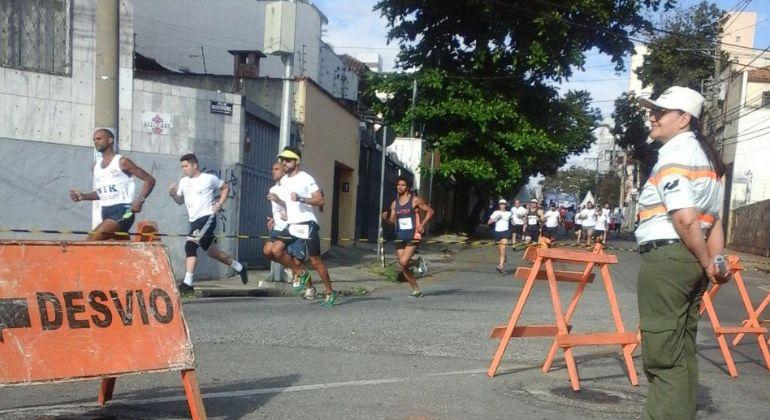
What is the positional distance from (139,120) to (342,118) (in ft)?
28.1

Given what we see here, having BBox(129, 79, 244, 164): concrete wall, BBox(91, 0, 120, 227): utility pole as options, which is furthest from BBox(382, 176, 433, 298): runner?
BBox(91, 0, 120, 227): utility pole

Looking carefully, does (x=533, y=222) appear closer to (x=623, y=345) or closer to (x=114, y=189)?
(x=114, y=189)

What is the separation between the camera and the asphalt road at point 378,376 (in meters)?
4.90

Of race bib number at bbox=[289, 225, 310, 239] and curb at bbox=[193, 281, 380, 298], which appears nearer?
race bib number at bbox=[289, 225, 310, 239]

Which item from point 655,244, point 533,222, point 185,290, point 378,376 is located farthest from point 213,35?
point 655,244

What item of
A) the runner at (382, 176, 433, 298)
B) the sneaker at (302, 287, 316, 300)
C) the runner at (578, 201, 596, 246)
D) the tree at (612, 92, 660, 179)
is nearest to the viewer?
the sneaker at (302, 287, 316, 300)

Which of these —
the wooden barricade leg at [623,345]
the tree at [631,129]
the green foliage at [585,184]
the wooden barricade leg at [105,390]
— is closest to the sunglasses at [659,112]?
the wooden barricade leg at [623,345]

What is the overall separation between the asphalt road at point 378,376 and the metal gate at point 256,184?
15.4 feet

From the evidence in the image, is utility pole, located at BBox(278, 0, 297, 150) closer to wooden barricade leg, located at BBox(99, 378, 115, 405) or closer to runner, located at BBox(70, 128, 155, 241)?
runner, located at BBox(70, 128, 155, 241)

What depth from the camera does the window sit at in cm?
1122

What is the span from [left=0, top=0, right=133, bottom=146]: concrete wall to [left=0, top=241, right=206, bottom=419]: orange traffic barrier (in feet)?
26.2

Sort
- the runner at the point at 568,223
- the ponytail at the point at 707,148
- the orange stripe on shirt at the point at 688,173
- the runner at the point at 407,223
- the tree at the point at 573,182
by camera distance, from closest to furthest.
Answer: the orange stripe on shirt at the point at 688,173, the ponytail at the point at 707,148, the runner at the point at 407,223, the runner at the point at 568,223, the tree at the point at 573,182

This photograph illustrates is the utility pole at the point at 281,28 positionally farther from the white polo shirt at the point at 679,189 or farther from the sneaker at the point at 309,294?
the white polo shirt at the point at 679,189

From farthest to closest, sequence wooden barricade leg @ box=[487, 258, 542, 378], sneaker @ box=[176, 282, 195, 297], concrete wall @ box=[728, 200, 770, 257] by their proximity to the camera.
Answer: concrete wall @ box=[728, 200, 770, 257] → sneaker @ box=[176, 282, 195, 297] → wooden barricade leg @ box=[487, 258, 542, 378]
